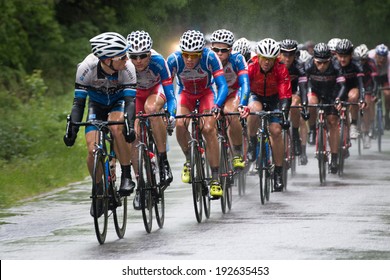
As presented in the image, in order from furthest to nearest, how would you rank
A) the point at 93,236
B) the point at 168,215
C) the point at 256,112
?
1. the point at 256,112
2. the point at 168,215
3. the point at 93,236

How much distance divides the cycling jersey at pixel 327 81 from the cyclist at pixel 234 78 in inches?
110

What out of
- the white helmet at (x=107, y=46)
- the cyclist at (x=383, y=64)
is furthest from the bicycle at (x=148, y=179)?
the cyclist at (x=383, y=64)

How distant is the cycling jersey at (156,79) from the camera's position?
1390 centimetres

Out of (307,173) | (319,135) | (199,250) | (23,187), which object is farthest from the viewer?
(307,173)

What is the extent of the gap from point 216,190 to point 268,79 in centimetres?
328

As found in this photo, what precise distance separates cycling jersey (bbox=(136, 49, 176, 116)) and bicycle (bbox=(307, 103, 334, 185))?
4.50 m

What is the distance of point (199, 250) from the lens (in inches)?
455

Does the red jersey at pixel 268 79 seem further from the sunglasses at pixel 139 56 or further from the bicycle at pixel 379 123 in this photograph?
the bicycle at pixel 379 123

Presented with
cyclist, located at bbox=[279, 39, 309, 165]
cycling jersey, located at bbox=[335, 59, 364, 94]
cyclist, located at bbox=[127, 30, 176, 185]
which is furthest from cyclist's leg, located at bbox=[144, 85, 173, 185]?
cycling jersey, located at bbox=[335, 59, 364, 94]

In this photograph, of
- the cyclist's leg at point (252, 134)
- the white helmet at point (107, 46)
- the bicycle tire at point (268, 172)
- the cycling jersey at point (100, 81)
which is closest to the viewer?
the white helmet at point (107, 46)
